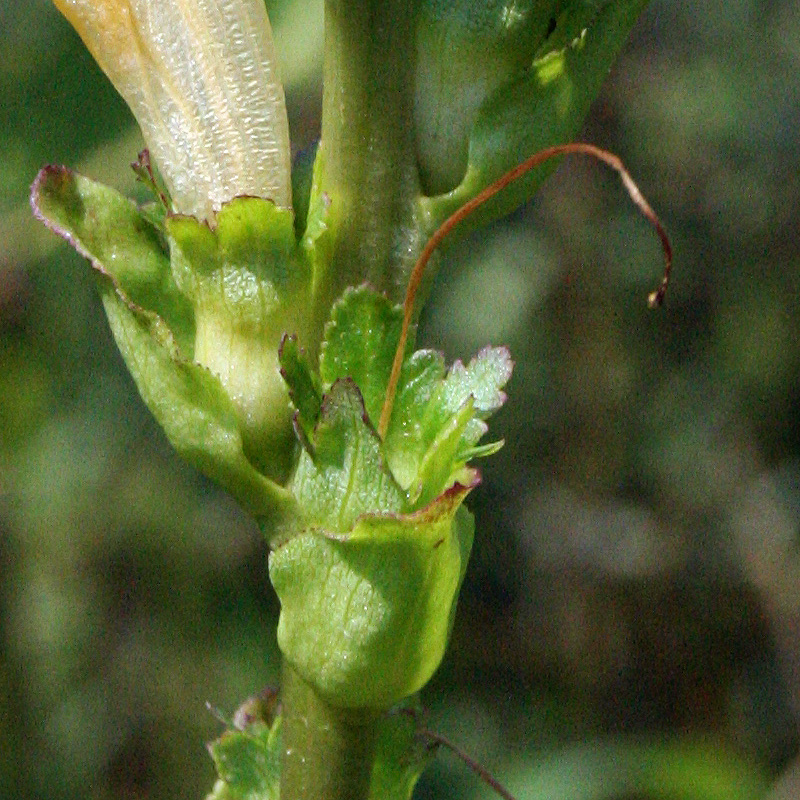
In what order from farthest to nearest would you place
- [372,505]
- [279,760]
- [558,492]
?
[558,492] < [279,760] < [372,505]

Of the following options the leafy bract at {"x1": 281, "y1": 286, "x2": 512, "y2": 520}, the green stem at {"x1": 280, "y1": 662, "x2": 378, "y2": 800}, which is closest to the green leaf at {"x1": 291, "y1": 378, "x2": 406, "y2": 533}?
the leafy bract at {"x1": 281, "y1": 286, "x2": 512, "y2": 520}

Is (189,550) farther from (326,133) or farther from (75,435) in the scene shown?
(326,133)

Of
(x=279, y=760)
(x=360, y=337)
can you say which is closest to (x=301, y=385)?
(x=360, y=337)

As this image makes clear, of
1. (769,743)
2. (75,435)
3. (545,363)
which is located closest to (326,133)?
(75,435)

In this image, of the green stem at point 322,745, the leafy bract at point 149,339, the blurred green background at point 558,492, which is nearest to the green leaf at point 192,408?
the leafy bract at point 149,339

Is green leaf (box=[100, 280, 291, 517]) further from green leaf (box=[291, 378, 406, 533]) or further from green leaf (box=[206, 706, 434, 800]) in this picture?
green leaf (box=[206, 706, 434, 800])

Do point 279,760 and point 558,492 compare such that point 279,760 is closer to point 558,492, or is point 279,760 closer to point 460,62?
point 460,62
